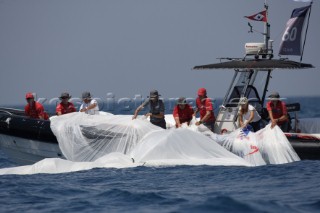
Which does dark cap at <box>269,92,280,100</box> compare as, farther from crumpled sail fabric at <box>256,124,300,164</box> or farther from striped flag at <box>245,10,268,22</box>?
striped flag at <box>245,10,268,22</box>

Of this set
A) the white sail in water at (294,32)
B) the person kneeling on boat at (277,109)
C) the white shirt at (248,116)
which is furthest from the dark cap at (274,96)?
the white sail in water at (294,32)

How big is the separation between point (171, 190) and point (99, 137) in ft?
11.8

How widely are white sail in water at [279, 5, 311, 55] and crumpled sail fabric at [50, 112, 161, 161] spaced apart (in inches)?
158

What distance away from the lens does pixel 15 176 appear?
37.9 feet

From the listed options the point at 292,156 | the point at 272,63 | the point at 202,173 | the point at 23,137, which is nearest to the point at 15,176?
the point at 23,137

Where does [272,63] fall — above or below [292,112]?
above

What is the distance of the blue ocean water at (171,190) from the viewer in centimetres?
835

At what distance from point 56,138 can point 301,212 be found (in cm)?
682

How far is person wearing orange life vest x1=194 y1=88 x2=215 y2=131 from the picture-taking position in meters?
13.5

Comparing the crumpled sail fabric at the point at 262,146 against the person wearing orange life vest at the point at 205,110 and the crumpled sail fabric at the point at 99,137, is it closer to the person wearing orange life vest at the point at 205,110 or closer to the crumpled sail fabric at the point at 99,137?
the person wearing orange life vest at the point at 205,110

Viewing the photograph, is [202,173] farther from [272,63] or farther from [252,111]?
[272,63]

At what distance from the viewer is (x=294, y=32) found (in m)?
14.7

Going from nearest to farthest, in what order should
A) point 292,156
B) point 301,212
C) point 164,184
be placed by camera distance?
point 301,212 → point 164,184 → point 292,156

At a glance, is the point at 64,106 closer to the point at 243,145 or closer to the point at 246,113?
the point at 246,113
